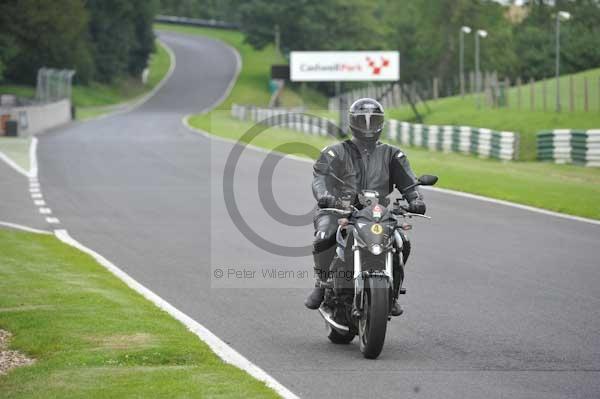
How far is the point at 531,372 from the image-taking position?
846 centimetres

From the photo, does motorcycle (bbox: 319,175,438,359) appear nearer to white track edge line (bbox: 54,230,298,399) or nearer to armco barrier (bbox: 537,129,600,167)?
white track edge line (bbox: 54,230,298,399)

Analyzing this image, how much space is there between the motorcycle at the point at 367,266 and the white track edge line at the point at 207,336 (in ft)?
3.12

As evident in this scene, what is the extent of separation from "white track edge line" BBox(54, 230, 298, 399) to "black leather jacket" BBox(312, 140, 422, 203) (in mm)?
1481

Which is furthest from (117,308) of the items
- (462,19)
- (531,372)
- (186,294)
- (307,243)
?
(462,19)

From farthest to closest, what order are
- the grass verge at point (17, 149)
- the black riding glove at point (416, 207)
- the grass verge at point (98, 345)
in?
the grass verge at point (17, 149)
the black riding glove at point (416, 207)
the grass verge at point (98, 345)

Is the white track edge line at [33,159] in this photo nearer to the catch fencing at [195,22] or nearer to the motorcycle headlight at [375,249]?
the motorcycle headlight at [375,249]

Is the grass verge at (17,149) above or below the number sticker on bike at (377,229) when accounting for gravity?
below

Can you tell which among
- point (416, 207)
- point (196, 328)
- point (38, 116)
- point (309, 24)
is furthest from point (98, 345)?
point (309, 24)

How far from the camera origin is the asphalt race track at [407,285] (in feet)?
27.7

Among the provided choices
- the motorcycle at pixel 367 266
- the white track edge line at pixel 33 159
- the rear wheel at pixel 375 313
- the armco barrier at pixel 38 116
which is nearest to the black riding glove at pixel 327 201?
the motorcycle at pixel 367 266

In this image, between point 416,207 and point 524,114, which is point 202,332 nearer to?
point 416,207

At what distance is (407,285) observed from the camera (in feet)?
42.8

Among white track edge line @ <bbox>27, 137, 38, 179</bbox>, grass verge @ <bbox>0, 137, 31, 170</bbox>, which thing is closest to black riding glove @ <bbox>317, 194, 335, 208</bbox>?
white track edge line @ <bbox>27, 137, 38, 179</bbox>

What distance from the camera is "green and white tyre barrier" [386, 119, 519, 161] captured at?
37219 millimetres
